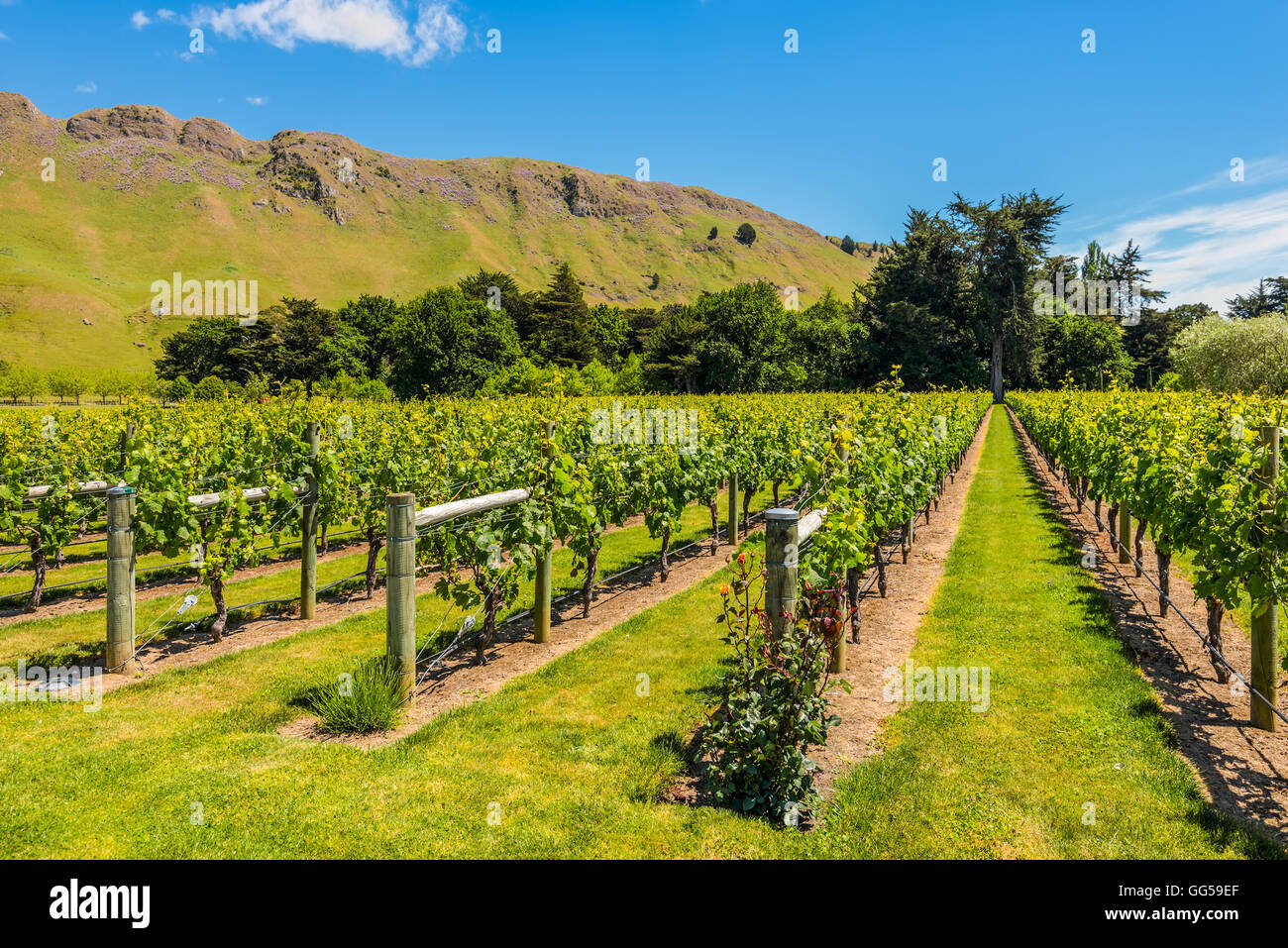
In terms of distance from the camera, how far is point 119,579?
632 centimetres

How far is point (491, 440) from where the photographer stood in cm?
836

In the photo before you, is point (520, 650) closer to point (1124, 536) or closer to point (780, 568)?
point (780, 568)

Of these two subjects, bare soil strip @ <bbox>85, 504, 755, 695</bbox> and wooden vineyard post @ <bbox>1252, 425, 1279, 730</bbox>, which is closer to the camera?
wooden vineyard post @ <bbox>1252, 425, 1279, 730</bbox>

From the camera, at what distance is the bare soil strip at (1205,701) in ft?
14.2

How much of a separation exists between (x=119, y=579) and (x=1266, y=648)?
32.2ft

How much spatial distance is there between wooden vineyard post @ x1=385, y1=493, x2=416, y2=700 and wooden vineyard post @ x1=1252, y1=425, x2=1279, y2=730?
6475 mm

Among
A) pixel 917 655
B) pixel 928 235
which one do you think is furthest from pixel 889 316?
pixel 917 655

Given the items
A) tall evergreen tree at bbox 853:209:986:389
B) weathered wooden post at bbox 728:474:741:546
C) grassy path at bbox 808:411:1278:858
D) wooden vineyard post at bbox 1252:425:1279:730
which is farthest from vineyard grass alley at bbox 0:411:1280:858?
tall evergreen tree at bbox 853:209:986:389

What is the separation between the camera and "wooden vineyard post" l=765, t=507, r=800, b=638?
4.41 metres

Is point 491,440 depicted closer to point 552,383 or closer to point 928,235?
point 552,383

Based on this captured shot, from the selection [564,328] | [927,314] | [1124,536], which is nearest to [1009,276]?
[927,314]

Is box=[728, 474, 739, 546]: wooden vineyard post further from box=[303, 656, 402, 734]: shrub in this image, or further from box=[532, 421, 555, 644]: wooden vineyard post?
box=[303, 656, 402, 734]: shrub

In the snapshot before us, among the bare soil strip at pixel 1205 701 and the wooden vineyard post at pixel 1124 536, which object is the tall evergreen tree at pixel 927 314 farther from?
the bare soil strip at pixel 1205 701
